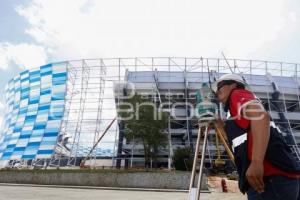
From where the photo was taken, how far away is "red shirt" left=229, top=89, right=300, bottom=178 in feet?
7.11

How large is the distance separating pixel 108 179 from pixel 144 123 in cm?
833

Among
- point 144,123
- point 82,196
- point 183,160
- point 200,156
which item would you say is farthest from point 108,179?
point 200,156

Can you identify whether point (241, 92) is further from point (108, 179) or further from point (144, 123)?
point (144, 123)

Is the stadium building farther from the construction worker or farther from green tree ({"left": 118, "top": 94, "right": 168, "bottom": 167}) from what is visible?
the construction worker

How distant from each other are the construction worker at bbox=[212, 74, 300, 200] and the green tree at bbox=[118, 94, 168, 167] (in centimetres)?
2694

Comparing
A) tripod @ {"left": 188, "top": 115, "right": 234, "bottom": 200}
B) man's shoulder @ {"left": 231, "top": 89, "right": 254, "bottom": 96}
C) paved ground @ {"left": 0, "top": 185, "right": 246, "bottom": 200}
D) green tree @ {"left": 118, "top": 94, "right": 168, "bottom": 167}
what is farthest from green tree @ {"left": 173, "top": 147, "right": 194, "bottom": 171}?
man's shoulder @ {"left": 231, "top": 89, "right": 254, "bottom": 96}

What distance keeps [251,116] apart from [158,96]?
37516 mm

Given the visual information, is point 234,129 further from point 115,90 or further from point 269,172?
point 115,90

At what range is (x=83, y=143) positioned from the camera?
37125 mm

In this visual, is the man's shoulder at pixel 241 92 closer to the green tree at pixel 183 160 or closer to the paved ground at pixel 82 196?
the paved ground at pixel 82 196

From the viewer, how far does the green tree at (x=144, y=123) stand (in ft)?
96.2

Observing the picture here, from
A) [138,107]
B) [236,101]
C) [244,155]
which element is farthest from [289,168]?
[138,107]

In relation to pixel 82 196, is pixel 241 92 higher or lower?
lower

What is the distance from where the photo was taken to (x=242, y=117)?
7.45ft
